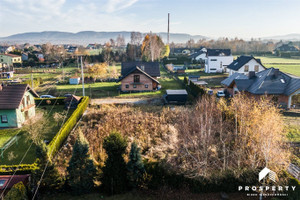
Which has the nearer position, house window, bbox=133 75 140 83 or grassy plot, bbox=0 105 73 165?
grassy plot, bbox=0 105 73 165

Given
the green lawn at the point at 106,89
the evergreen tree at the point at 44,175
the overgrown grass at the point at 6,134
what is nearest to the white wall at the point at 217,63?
the green lawn at the point at 106,89

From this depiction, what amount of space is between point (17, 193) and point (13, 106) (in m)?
15.9

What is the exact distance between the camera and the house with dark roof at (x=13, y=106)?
82.3 feet

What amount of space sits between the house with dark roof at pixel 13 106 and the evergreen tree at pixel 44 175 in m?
14.0

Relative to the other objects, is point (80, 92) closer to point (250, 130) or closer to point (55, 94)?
point (55, 94)

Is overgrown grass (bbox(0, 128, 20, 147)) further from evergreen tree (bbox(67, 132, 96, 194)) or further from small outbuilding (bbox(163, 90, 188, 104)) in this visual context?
small outbuilding (bbox(163, 90, 188, 104))

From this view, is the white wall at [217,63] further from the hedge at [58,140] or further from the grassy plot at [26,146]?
the grassy plot at [26,146]

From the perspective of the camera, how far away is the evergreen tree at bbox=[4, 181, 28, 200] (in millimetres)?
11617

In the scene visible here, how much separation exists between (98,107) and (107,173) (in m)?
20.7

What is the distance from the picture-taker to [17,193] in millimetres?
11914

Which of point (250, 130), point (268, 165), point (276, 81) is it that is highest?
point (276, 81)

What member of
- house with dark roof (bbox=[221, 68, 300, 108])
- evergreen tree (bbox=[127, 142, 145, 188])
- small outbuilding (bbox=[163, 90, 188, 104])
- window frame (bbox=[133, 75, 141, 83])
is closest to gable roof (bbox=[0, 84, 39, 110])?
evergreen tree (bbox=[127, 142, 145, 188])

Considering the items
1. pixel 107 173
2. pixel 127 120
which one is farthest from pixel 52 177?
pixel 127 120

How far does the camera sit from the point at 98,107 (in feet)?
109
